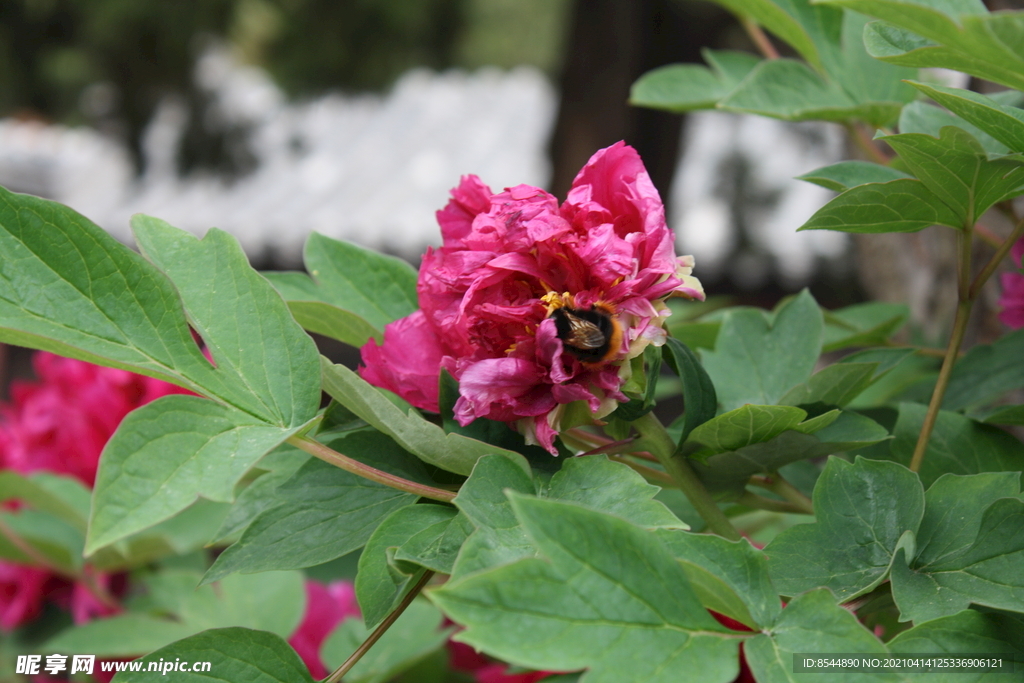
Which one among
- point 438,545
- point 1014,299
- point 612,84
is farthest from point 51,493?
point 612,84

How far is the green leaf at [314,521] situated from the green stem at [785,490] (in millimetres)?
183

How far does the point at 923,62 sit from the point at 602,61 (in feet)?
7.80

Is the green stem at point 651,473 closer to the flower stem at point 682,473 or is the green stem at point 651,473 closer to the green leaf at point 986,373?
the flower stem at point 682,473

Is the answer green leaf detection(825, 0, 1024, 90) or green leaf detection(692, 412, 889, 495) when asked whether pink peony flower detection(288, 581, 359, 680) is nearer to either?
green leaf detection(692, 412, 889, 495)

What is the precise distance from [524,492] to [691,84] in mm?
412

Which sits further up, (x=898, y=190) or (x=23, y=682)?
(x=898, y=190)

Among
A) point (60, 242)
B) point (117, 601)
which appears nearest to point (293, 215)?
point (117, 601)

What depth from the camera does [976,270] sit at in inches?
27.8

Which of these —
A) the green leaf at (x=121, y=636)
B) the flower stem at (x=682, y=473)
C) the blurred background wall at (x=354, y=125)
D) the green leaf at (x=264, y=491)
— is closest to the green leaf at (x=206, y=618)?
the green leaf at (x=121, y=636)

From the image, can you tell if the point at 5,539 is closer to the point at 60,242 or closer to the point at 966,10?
the point at 60,242

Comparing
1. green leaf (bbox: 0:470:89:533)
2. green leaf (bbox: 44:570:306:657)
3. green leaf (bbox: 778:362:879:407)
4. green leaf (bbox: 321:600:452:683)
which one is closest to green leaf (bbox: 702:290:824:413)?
green leaf (bbox: 778:362:879:407)

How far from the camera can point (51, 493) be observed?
60 centimetres

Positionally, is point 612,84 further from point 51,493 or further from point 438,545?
point 438,545

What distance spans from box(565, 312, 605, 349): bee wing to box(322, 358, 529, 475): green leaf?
49 millimetres
